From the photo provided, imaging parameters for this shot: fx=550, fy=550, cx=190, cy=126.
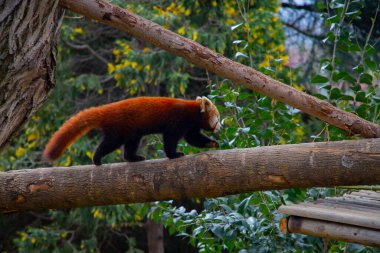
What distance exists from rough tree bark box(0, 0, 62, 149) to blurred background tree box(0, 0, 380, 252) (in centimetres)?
142

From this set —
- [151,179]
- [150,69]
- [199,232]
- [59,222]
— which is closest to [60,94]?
[150,69]

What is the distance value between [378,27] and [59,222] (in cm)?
479

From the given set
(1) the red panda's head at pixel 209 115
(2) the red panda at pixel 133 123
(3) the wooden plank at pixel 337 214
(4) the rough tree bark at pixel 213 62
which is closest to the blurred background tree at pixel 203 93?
(1) the red panda's head at pixel 209 115

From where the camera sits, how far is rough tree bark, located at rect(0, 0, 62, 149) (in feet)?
7.23

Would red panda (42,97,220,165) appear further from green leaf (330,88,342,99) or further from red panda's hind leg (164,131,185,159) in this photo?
green leaf (330,88,342,99)

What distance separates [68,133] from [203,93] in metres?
3.69

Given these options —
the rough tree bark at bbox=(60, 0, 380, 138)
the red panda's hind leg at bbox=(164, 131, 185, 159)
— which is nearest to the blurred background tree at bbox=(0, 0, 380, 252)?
the red panda's hind leg at bbox=(164, 131, 185, 159)

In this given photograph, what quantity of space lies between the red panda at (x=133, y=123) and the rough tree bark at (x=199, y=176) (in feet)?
0.71

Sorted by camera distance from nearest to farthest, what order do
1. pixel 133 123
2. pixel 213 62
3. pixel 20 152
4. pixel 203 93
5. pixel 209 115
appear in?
1. pixel 213 62
2. pixel 133 123
3. pixel 209 115
4. pixel 20 152
5. pixel 203 93

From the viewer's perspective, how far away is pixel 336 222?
245 centimetres

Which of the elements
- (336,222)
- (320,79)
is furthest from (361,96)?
(336,222)

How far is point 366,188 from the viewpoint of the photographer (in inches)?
133

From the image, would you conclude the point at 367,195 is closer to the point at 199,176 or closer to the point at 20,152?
the point at 199,176

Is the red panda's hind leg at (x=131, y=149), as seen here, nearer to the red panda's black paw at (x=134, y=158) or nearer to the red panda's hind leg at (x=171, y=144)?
the red panda's black paw at (x=134, y=158)
